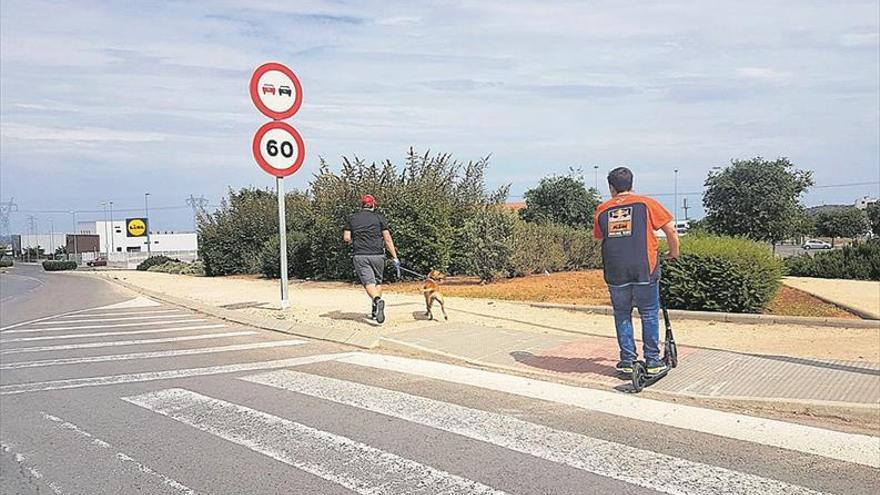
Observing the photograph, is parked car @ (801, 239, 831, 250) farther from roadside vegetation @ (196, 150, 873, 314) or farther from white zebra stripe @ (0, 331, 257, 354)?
white zebra stripe @ (0, 331, 257, 354)

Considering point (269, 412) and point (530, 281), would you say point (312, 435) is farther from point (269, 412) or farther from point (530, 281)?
point (530, 281)

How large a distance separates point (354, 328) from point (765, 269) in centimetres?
622

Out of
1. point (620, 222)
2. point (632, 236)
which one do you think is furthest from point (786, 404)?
point (620, 222)

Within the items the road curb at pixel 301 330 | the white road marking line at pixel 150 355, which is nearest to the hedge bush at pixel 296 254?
the road curb at pixel 301 330

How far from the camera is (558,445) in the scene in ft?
16.3

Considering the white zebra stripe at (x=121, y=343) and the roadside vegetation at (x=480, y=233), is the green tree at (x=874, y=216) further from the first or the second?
the white zebra stripe at (x=121, y=343)

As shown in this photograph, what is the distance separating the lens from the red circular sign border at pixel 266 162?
11.1m

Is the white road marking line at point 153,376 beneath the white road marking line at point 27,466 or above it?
above

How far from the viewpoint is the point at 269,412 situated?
6.00 metres

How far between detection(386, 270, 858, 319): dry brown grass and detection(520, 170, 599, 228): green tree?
47.2 ft

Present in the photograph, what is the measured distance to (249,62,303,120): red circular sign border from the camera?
10.9m

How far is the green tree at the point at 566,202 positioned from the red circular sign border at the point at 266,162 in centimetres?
2204

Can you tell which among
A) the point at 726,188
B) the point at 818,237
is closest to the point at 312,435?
the point at 726,188

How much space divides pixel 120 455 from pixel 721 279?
876cm
